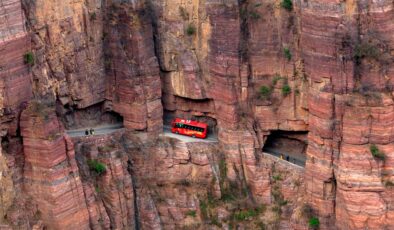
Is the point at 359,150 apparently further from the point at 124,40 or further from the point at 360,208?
the point at 124,40

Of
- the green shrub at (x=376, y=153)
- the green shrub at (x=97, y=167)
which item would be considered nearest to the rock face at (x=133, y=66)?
the green shrub at (x=97, y=167)

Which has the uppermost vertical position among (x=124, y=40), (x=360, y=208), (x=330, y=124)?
(x=124, y=40)

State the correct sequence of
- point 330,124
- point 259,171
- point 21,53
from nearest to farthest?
point 21,53, point 330,124, point 259,171

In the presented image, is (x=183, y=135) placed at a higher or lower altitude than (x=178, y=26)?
lower

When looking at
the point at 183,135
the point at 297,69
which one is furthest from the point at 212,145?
the point at 297,69

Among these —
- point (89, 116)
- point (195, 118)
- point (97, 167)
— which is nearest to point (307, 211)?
point (195, 118)

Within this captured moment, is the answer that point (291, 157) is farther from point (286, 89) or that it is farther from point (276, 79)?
point (276, 79)

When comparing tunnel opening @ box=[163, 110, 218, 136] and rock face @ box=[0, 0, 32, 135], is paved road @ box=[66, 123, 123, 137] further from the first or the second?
rock face @ box=[0, 0, 32, 135]
